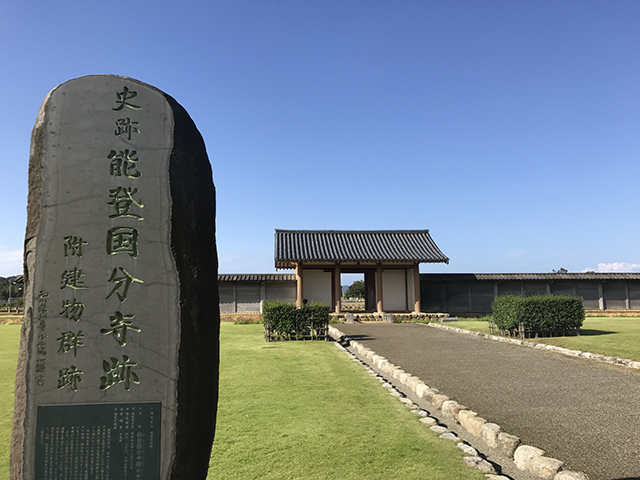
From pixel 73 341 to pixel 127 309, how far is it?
1.24 ft

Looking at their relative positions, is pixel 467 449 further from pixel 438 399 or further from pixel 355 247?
pixel 355 247

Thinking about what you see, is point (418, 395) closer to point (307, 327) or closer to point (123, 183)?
point (123, 183)

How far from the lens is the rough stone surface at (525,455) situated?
3.46 meters

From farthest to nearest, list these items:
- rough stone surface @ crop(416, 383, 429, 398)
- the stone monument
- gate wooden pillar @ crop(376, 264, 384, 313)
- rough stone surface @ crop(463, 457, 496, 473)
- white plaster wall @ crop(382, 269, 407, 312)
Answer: white plaster wall @ crop(382, 269, 407, 312) → gate wooden pillar @ crop(376, 264, 384, 313) → rough stone surface @ crop(416, 383, 429, 398) → rough stone surface @ crop(463, 457, 496, 473) → the stone monument

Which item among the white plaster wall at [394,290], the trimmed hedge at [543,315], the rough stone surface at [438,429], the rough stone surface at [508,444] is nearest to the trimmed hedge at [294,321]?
the trimmed hedge at [543,315]

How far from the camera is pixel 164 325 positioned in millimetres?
2775

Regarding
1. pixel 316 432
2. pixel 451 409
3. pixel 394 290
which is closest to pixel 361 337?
pixel 451 409

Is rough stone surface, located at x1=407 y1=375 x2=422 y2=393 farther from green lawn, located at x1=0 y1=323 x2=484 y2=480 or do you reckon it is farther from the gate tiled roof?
the gate tiled roof

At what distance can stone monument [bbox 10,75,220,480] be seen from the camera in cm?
264

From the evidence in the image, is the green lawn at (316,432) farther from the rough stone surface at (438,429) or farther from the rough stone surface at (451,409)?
the rough stone surface at (451,409)

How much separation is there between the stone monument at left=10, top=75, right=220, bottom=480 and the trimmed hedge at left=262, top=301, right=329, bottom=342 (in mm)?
10063

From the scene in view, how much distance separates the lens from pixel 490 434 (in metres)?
4.04

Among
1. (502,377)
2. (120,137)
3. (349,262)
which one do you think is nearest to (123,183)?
(120,137)

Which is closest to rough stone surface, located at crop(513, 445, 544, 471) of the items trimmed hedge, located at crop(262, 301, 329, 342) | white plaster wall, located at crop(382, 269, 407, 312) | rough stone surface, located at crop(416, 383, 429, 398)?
rough stone surface, located at crop(416, 383, 429, 398)
